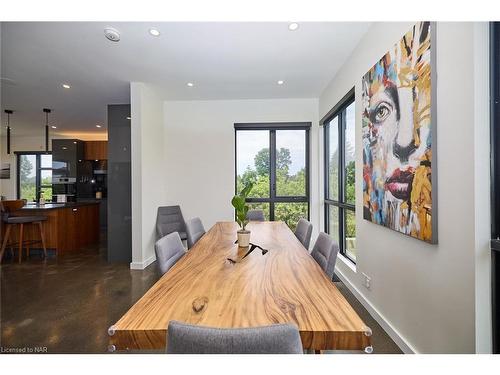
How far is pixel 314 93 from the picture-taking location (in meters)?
4.05

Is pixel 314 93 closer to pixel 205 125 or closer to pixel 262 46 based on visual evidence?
pixel 262 46

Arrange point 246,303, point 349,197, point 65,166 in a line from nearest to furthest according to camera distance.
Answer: point 246,303 → point 349,197 → point 65,166

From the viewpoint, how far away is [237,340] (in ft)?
2.15

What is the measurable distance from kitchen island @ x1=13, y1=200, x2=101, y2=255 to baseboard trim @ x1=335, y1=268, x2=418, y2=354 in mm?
5125

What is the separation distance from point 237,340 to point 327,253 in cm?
108

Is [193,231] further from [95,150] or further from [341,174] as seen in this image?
[95,150]

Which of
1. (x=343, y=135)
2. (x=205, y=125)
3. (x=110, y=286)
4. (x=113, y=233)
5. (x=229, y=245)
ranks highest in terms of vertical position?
(x=205, y=125)

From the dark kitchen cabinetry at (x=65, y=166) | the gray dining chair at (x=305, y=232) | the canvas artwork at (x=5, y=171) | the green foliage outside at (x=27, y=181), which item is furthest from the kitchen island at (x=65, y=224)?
the gray dining chair at (x=305, y=232)

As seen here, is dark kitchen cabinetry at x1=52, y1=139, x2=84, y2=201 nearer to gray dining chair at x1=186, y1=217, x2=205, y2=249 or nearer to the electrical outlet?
gray dining chair at x1=186, y1=217, x2=205, y2=249

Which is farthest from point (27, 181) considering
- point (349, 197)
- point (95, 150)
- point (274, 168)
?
point (349, 197)

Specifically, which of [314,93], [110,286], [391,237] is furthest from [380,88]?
[110,286]

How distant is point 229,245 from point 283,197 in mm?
2718

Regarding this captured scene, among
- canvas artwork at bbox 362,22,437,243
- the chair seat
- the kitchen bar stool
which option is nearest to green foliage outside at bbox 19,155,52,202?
the kitchen bar stool

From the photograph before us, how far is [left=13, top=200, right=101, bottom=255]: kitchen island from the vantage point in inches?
168
